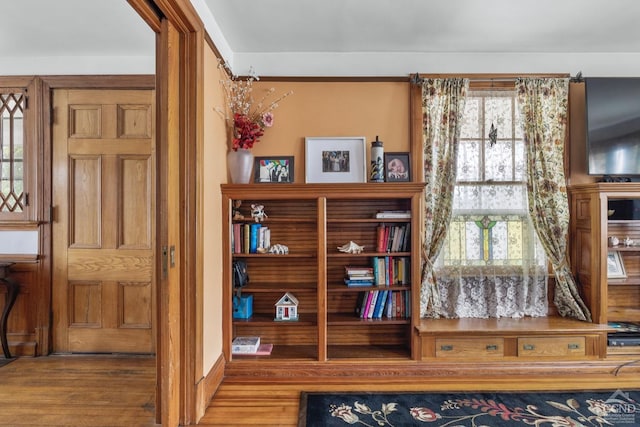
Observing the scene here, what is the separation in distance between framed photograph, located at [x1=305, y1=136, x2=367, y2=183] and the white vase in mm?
512

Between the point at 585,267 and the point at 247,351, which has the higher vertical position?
the point at 585,267

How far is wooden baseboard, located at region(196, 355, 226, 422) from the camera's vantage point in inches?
88.6

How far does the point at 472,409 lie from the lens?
236 centimetres

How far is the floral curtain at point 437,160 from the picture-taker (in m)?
3.08

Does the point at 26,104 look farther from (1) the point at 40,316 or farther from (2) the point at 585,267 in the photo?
(2) the point at 585,267

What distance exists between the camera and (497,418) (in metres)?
2.26

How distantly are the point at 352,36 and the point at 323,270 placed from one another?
183 cm

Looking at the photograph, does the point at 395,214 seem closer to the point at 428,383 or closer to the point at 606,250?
the point at 428,383

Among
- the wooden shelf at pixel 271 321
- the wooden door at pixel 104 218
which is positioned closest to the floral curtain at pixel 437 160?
the wooden shelf at pixel 271 321

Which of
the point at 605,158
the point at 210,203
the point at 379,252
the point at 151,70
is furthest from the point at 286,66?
the point at 605,158

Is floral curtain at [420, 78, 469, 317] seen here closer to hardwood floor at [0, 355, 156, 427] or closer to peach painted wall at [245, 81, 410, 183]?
peach painted wall at [245, 81, 410, 183]

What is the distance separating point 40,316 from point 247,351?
1.86 m

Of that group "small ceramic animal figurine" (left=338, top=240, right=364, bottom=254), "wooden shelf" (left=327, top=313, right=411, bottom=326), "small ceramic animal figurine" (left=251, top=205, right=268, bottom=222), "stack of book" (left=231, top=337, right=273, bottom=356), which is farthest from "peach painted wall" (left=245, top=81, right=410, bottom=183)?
"stack of book" (left=231, top=337, right=273, bottom=356)

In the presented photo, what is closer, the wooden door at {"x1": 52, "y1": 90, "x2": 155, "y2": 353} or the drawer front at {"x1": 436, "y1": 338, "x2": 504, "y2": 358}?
the drawer front at {"x1": 436, "y1": 338, "x2": 504, "y2": 358}
